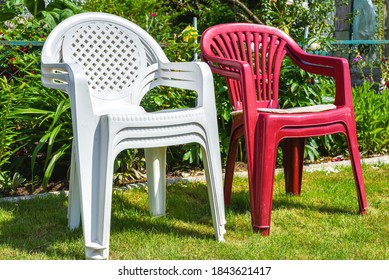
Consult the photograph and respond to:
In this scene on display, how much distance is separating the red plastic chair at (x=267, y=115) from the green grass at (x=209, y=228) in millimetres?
142

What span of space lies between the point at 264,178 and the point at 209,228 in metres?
0.42

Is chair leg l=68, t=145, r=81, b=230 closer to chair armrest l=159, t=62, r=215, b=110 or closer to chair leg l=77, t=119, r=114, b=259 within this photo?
chair leg l=77, t=119, r=114, b=259

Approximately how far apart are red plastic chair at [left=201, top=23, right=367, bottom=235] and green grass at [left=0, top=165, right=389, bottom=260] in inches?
5.6

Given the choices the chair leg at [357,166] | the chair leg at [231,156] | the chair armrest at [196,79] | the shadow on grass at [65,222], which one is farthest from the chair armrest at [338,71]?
the shadow on grass at [65,222]

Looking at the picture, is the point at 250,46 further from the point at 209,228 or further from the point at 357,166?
the point at 209,228

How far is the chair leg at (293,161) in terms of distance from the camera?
367 centimetres

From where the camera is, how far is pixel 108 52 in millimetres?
3340

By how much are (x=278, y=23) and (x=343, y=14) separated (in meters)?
4.72

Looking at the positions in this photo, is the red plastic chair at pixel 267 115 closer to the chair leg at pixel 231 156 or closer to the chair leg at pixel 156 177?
the chair leg at pixel 231 156

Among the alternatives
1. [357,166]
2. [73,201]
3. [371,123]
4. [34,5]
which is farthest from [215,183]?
[34,5]

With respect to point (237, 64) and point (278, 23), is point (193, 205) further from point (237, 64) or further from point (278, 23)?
point (278, 23)

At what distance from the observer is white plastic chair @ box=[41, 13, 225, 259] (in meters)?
2.68

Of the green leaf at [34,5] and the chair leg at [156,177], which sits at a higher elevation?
the green leaf at [34,5]

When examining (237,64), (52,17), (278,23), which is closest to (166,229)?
(237,64)
